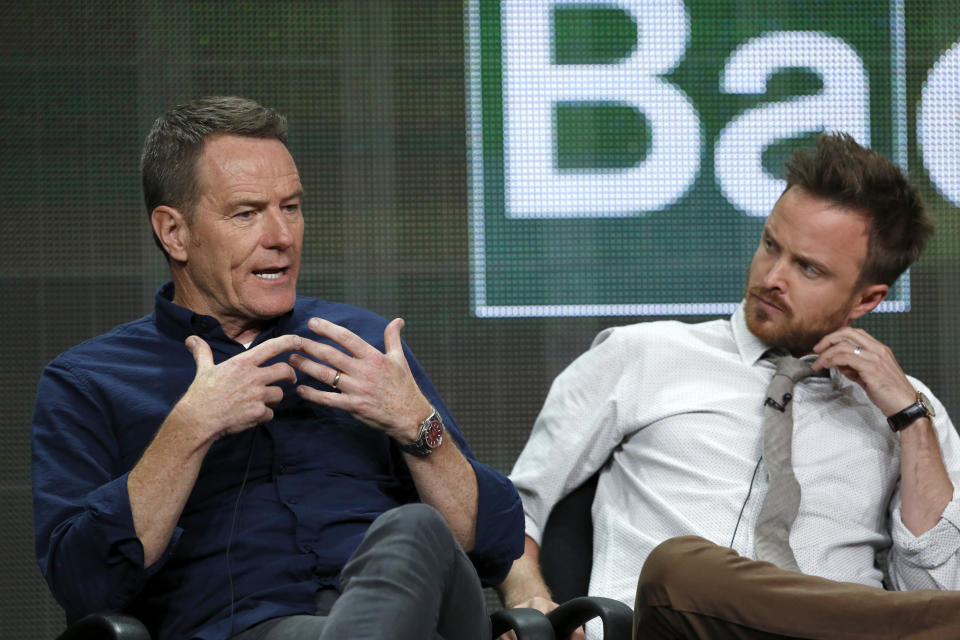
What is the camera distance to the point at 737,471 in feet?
7.97

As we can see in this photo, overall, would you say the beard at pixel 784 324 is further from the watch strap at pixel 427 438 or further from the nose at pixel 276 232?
the nose at pixel 276 232

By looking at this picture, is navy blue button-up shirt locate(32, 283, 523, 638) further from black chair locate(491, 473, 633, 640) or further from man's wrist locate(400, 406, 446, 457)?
black chair locate(491, 473, 633, 640)

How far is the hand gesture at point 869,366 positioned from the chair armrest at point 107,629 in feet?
5.17

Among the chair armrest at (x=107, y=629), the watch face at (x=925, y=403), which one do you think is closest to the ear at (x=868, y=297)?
the watch face at (x=925, y=403)

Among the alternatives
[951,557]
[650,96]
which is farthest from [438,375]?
[951,557]

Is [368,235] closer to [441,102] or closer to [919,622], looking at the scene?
[441,102]

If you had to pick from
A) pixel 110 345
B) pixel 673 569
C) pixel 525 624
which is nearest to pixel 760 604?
pixel 673 569

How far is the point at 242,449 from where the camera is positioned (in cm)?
199

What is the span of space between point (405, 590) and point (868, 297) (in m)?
1.63

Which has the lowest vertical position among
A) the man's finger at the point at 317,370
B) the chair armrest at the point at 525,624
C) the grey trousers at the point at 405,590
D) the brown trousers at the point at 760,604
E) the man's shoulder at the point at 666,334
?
the chair armrest at the point at 525,624

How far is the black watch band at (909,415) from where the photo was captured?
2.36 metres

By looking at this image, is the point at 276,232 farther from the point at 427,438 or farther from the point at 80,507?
the point at 80,507

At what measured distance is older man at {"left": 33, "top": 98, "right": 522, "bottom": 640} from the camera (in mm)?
1727

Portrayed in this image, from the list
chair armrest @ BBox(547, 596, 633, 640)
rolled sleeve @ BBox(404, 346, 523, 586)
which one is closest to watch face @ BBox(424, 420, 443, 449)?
rolled sleeve @ BBox(404, 346, 523, 586)
